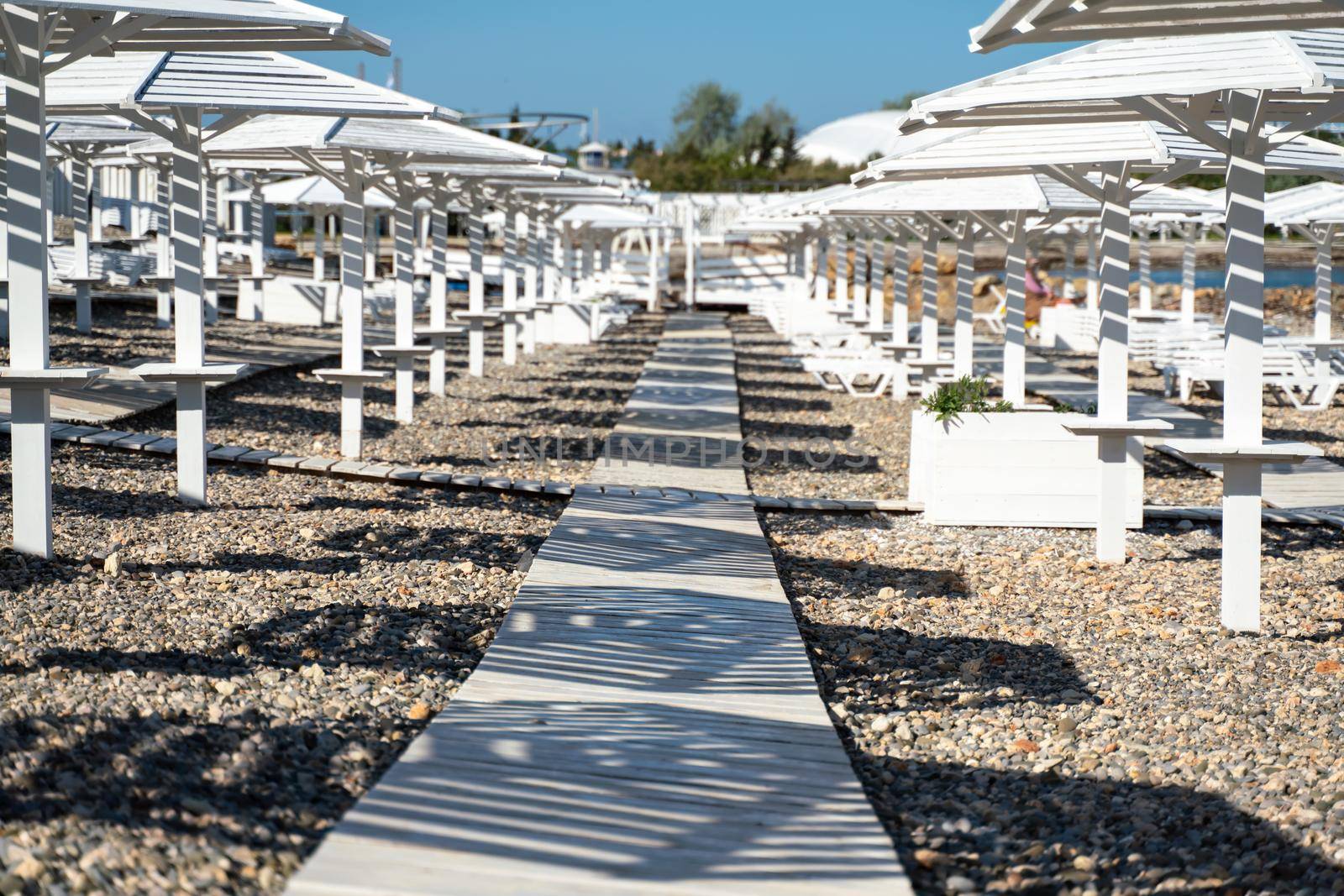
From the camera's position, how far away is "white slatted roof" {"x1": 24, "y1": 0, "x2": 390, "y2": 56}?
480cm

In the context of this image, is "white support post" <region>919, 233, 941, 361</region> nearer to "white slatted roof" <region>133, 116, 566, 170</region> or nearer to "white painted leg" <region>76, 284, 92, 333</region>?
"white slatted roof" <region>133, 116, 566, 170</region>

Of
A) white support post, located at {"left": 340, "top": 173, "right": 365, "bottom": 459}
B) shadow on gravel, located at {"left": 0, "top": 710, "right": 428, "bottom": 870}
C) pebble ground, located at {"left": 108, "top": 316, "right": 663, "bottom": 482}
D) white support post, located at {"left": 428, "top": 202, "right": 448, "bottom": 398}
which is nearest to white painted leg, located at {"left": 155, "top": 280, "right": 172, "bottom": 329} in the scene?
pebble ground, located at {"left": 108, "top": 316, "right": 663, "bottom": 482}

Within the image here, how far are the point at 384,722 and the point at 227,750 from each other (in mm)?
499

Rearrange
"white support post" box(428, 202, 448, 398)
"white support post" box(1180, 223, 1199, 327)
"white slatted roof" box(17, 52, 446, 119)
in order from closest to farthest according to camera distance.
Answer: "white slatted roof" box(17, 52, 446, 119)
"white support post" box(428, 202, 448, 398)
"white support post" box(1180, 223, 1199, 327)

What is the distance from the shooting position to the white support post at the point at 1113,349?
653cm

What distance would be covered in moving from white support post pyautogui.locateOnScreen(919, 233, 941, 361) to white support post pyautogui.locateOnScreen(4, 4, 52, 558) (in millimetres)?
8027

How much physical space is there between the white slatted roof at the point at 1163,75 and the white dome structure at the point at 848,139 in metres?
59.0

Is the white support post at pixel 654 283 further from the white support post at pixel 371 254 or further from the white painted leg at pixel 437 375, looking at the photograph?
the white painted leg at pixel 437 375

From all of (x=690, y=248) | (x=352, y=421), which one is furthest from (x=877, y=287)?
(x=690, y=248)

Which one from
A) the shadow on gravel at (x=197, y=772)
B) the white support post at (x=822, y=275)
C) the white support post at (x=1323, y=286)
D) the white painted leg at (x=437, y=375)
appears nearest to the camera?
the shadow on gravel at (x=197, y=772)

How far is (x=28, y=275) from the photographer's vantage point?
17.2ft

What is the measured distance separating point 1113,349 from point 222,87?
429 cm

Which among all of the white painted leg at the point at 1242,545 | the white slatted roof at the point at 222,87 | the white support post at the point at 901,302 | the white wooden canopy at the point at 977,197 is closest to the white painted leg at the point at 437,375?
the white wooden canopy at the point at 977,197

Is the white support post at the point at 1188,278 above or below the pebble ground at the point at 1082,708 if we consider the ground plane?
above
